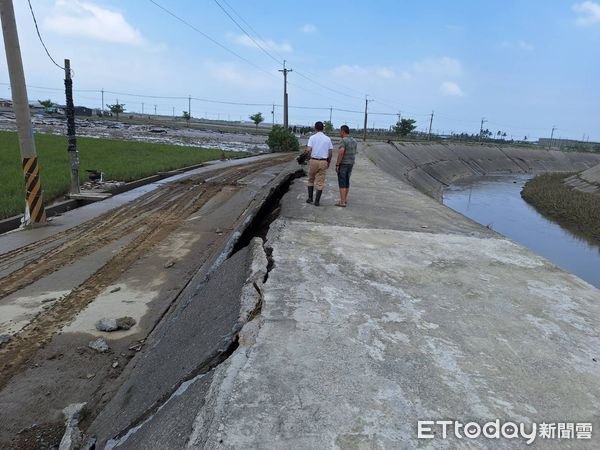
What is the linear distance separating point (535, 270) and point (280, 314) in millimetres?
3250

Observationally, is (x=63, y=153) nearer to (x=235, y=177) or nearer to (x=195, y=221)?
(x=235, y=177)

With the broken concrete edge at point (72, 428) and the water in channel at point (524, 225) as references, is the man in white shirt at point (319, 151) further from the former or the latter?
the water in channel at point (524, 225)

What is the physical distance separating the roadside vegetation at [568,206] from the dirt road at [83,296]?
57.4 feet

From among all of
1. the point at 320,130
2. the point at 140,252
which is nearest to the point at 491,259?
the point at 320,130

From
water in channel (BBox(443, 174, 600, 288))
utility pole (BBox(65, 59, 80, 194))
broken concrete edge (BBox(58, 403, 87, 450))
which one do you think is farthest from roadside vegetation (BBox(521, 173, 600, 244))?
broken concrete edge (BBox(58, 403, 87, 450))

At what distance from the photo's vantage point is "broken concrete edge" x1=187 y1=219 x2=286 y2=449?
1969 mm

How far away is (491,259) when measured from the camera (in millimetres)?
5008

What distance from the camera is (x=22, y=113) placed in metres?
7.95

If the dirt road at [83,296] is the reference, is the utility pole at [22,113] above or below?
above

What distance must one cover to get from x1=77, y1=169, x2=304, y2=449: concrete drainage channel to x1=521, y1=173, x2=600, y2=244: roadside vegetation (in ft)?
60.4

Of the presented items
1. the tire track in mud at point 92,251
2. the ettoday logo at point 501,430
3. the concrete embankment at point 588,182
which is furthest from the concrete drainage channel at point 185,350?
the concrete embankment at point 588,182

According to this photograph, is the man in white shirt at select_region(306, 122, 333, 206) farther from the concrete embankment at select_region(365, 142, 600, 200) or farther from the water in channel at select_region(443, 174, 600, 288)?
the concrete embankment at select_region(365, 142, 600, 200)

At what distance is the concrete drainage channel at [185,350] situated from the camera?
2525 mm

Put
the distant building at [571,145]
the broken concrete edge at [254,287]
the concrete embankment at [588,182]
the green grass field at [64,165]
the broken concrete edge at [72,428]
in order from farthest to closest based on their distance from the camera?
the distant building at [571,145] < the concrete embankment at [588,182] < the green grass field at [64,165] < the broken concrete edge at [254,287] < the broken concrete edge at [72,428]
